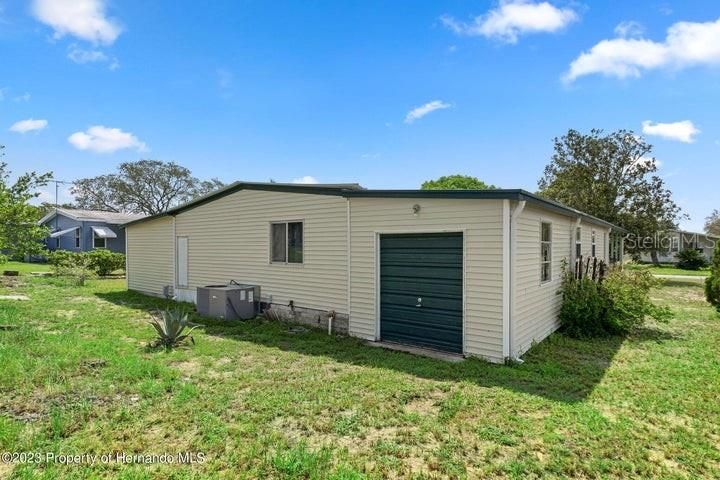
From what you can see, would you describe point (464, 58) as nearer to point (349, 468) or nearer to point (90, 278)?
point (349, 468)

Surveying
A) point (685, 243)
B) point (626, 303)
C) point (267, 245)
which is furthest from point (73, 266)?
point (685, 243)

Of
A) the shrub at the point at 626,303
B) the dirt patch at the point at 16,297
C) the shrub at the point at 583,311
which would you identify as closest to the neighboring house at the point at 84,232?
the dirt patch at the point at 16,297

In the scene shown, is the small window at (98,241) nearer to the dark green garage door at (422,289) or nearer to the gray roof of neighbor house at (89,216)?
the gray roof of neighbor house at (89,216)

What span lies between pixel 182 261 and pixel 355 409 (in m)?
10.0

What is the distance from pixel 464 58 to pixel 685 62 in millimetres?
5337

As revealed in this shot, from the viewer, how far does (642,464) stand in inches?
135

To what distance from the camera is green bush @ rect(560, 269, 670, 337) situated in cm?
841

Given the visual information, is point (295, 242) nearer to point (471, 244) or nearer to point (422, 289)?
point (422, 289)

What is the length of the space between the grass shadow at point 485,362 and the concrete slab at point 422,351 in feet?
0.60

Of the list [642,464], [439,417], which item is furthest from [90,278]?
[642,464]

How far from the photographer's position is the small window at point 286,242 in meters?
9.54

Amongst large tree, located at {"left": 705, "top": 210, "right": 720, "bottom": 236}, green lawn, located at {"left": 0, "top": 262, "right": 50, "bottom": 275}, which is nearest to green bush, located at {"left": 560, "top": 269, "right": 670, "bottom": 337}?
green lawn, located at {"left": 0, "top": 262, "right": 50, "bottom": 275}

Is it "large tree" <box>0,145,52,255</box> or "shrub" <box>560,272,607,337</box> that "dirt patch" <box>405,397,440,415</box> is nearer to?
"shrub" <box>560,272,607,337</box>

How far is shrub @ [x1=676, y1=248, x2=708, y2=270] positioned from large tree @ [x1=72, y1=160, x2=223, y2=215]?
162 feet
